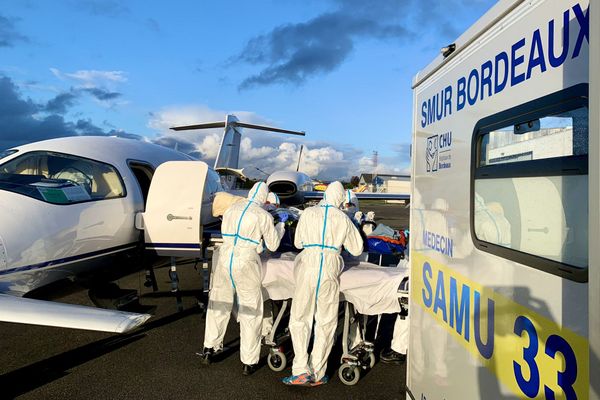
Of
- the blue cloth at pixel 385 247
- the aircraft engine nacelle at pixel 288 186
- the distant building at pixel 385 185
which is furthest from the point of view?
the distant building at pixel 385 185

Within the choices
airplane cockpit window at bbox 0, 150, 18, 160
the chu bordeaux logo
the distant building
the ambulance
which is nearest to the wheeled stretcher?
the ambulance

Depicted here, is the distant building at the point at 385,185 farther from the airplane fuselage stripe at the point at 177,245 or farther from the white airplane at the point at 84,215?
the airplane fuselage stripe at the point at 177,245

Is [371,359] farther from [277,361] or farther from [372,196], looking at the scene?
[372,196]

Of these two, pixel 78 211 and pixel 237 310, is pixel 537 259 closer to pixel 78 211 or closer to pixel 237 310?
pixel 237 310

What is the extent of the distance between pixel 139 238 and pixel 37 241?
74.9 inches

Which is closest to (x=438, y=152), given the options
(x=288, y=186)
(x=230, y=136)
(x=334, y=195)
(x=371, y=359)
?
(x=334, y=195)

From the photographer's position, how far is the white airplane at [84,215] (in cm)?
377

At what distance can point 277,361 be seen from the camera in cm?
457

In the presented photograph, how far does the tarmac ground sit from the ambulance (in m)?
1.94

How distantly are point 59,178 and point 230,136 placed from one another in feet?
42.5

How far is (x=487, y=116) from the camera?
191 centimetres

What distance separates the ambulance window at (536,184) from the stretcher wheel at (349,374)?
2.70m

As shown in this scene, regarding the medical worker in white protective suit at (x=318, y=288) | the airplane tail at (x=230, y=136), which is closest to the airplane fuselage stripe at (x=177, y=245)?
the medical worker in white protective suit at (x=318, y=288)

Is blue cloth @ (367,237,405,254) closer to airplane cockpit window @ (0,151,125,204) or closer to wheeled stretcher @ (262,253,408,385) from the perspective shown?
wheeled stretcher @ (262,253,408,385)
